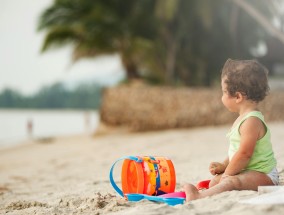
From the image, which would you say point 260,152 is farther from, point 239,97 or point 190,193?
point 190,193

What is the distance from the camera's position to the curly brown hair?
2.85 meters

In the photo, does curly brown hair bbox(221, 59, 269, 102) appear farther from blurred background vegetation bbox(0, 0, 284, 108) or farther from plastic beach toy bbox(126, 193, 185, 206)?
blurred background vegetation bbox(0, 0, 284, 108)

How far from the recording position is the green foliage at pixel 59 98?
69188mm

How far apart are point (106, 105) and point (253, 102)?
12324 millimetres

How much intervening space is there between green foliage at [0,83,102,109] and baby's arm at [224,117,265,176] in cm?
6537

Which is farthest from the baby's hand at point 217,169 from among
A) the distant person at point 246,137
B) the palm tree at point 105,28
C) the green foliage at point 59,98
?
the green foliage at point 59,98

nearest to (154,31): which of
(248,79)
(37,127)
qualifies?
(248,79)

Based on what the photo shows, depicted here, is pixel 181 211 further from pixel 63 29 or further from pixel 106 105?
pixel 63 29

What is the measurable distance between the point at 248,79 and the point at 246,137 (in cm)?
34

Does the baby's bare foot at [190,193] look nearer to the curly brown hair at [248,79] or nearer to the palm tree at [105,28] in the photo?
the curly brown hair at [248,79]

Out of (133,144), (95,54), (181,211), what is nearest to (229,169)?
(181,211)

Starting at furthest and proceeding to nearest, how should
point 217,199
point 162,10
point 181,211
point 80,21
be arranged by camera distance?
1. point 80,21
2. point 162,10
3. point 217,199
4. point 181,211

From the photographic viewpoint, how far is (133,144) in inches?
404

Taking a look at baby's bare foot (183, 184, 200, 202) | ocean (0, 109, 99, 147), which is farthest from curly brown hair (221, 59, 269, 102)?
ocean (0, 109, 99, 147)
